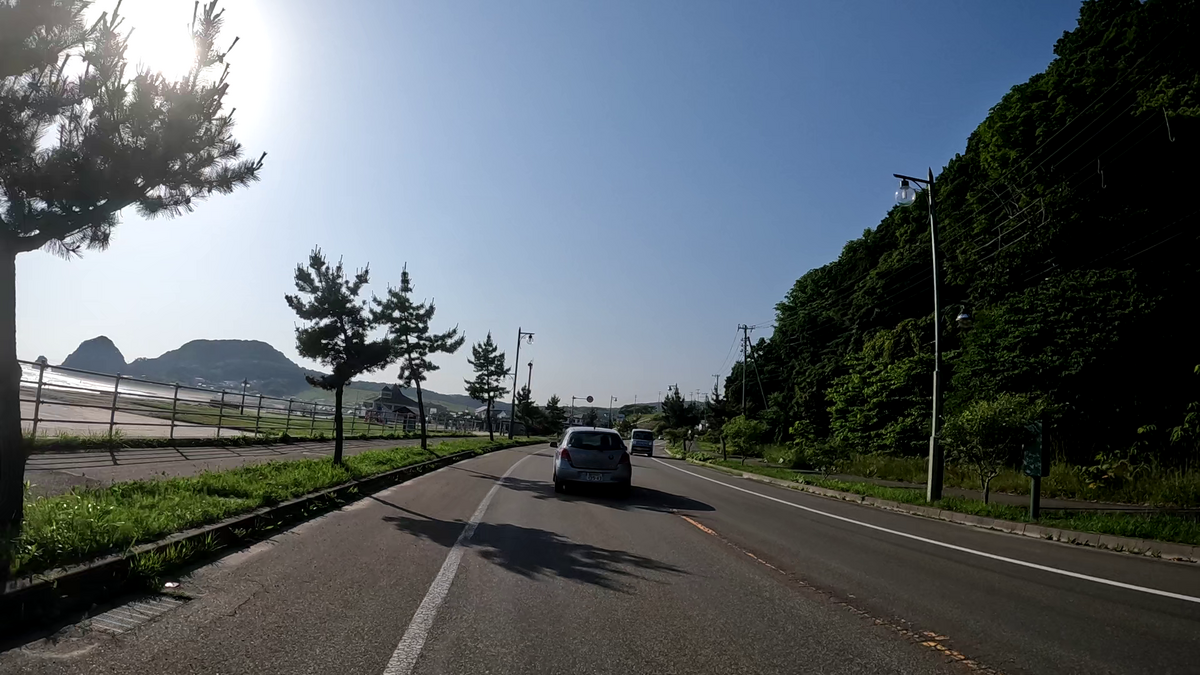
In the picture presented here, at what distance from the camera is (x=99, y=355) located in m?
183

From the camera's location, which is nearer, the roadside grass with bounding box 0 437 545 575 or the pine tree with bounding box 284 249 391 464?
the roadside grass with bounding box 0 437 545 575

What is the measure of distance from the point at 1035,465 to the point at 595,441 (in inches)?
329

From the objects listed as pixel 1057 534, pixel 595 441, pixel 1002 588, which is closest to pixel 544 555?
pixel 1002 588

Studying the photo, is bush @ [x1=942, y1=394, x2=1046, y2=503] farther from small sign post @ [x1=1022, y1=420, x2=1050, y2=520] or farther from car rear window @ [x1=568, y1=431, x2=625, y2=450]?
car rear window @ [x1=568, y1=431, x2=625, y2=450]

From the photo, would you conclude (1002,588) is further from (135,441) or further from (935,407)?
(135,441)

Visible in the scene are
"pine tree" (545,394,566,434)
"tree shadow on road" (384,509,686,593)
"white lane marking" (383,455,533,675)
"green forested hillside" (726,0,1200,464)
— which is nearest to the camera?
"white lane marking" (383,455,533,675)

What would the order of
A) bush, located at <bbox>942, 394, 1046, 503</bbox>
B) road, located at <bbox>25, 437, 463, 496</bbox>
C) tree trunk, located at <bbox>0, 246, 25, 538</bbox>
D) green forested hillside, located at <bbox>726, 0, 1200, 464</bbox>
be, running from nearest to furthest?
tree trunk, located at <bbox>0, 246, 25, 538</bbox>, road, located at <bbox>25, 437, 463, 496</bbox>, bush, located at <bbox>942, 394, 1046, 503</bbox>, green forested hillside, located at <bbox>726, 0, 1200, 464</bbox>

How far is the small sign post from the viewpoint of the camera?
12.4 metres

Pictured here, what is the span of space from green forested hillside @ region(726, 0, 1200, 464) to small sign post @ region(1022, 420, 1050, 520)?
3922 millimetres

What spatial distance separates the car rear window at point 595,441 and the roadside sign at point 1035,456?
775cm

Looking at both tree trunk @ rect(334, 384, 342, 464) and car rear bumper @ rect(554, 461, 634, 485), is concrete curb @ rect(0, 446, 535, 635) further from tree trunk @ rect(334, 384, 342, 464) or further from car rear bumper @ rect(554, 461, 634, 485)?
tree trunk @ rect(334, 384, 342, 464)

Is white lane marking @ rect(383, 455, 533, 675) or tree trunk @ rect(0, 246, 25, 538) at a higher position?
tree trunk @ rect(0, 246, 25, 538)

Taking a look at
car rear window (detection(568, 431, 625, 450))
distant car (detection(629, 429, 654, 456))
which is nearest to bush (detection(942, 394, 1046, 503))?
car rear window (detection(568, 431, 625, 450))

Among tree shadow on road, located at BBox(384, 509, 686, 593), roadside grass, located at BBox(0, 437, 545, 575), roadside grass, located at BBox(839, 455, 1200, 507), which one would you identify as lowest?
tree shadow on road, located at BBox(384, 509, 686, 593)
